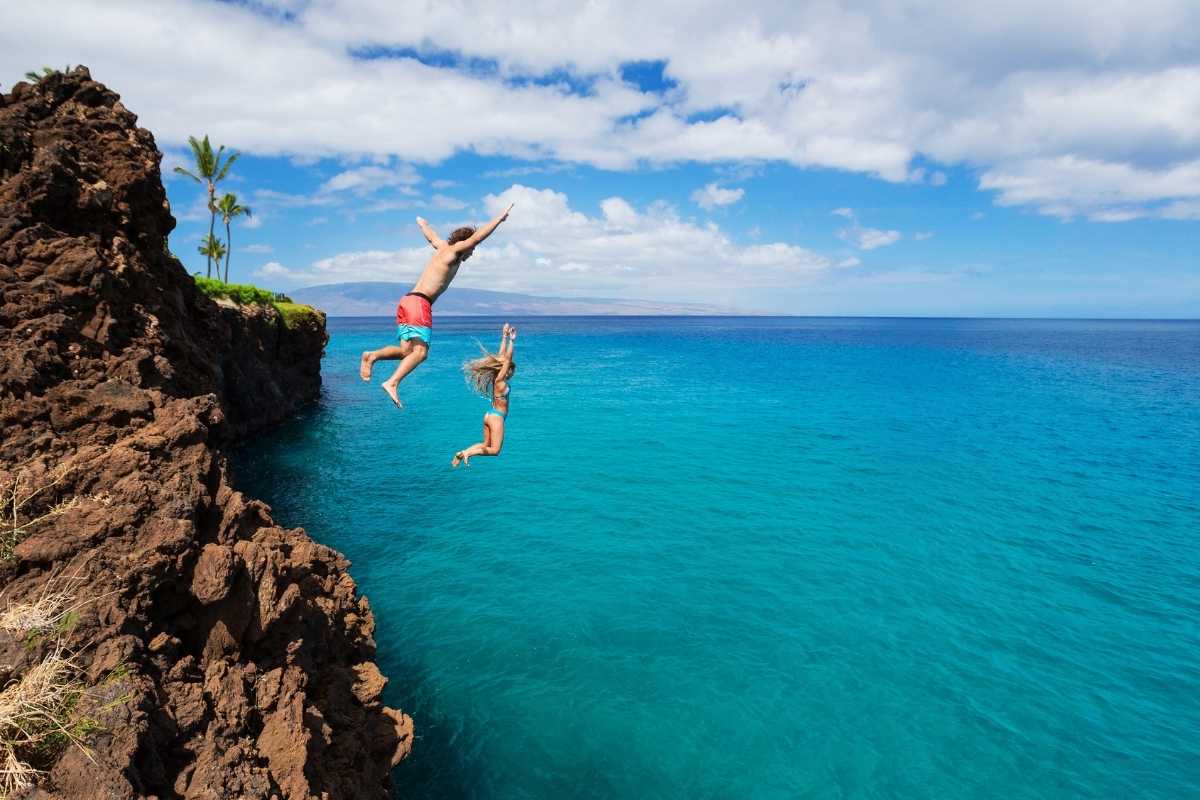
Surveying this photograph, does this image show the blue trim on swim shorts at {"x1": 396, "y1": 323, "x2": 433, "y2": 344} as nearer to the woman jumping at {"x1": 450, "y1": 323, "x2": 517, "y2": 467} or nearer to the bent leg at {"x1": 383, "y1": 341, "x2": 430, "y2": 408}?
the bent leg at {"x1": 383, "y1": 341, "x2": 430, "y2": 408}

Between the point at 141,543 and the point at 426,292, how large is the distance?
4084 millimetres

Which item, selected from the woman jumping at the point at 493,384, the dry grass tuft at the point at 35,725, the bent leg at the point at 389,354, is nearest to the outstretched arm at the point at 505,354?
the woman jumping at the point at 493,384

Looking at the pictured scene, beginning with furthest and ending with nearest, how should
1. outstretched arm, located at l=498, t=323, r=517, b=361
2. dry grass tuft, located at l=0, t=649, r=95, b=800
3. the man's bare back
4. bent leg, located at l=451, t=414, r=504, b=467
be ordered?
bent leg, located at l=451, t=414, r=504, b=467, outstretched arm, located at l=498, t=323, r=517, b=361, the man's bare back, dry grass tuft, located at l=0, t=649, r=95, b=800

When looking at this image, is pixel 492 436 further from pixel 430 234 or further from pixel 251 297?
pixel 251 297

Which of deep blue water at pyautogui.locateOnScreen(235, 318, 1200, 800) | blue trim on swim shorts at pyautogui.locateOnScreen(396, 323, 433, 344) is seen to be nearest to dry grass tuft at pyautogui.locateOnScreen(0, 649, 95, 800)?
blue trim on swim shorts at pyautogui.locateOnScreen(396, 323, 433, 344)

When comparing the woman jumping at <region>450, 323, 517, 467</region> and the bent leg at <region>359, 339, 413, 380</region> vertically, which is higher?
the bent leg at <region>359, 339, 413, 380</region>

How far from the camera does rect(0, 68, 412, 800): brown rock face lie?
5.19m

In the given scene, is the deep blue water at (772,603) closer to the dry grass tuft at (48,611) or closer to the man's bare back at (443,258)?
the dry grass tuft at (48,611)

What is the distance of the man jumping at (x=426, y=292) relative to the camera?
23.7 feet

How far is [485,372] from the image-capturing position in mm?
8727

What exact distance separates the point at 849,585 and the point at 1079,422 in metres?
37.1

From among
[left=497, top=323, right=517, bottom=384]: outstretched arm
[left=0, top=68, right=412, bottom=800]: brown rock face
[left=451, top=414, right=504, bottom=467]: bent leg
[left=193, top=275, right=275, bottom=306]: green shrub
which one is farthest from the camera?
[left=193, top=275, right=275, bottom=306]: green shrub

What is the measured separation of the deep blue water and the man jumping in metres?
7.70

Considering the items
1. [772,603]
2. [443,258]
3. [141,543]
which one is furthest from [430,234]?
[772,603]
